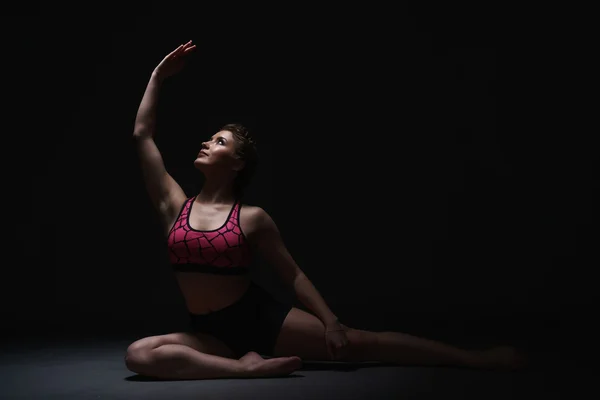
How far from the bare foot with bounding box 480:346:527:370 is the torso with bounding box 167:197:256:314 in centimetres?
107

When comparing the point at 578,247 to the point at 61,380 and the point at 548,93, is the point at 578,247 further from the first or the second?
the point at 61,380

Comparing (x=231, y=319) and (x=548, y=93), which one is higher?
(x=548, y=93)

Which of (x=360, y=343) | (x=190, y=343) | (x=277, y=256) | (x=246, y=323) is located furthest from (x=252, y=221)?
(x=360, y=343)

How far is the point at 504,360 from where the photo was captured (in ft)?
11.9

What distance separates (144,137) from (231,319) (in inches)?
35.3

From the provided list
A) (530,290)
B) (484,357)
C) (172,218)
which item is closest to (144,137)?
(172,218)

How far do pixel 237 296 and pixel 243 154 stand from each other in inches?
24.6

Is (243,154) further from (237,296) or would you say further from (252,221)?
(237,296)

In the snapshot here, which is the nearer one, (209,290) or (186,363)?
(186,363)

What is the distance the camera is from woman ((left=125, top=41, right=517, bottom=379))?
11.6 feet

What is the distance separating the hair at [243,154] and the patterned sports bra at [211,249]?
239mm

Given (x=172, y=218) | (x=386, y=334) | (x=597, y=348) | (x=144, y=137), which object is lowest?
(x=597, y=348)

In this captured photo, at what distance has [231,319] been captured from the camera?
358 centimetres

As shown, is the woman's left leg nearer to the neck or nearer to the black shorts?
the black shorts
